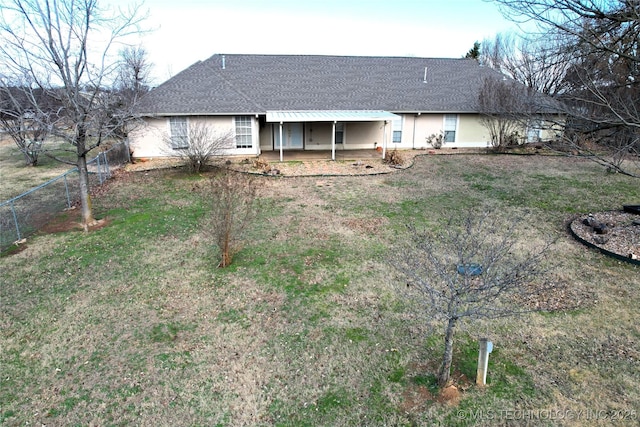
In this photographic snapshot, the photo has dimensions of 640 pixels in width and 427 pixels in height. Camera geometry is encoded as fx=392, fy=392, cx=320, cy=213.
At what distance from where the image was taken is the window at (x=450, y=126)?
2233 centimetres

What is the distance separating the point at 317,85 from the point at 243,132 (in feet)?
19.5

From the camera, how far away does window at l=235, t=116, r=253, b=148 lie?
19469mm

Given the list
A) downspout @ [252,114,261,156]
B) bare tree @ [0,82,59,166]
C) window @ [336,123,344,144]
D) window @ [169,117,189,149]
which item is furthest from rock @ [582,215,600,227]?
window @ [169,117,189,149]

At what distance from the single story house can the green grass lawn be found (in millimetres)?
9457

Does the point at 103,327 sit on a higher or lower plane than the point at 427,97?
lower

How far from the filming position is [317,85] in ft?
74.9

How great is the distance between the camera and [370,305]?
680 cm

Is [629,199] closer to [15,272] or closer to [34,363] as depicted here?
[34,363]

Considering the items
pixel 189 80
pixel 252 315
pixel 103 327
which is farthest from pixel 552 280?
pixel 189 80

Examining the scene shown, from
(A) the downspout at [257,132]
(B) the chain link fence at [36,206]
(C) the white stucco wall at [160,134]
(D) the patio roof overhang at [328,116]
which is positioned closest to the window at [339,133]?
(D) the patio roof overhang at [328,116]

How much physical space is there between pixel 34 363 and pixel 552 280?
8725mm

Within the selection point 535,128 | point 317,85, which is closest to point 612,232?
point 535,128

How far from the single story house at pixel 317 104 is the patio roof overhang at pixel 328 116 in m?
0.05

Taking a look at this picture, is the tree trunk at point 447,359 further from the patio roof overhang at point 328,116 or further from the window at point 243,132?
the window at point 243,132
